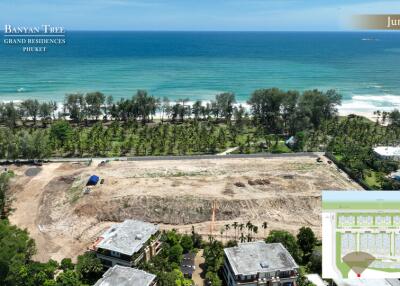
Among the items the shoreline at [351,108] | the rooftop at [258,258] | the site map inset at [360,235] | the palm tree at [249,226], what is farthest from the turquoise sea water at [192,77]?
the site map inset at [360,235]

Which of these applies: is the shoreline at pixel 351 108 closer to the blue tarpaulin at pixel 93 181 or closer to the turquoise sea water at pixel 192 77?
the turquoise sea water at pixel 192 77

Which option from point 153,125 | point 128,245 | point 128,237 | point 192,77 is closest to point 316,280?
point 128,245

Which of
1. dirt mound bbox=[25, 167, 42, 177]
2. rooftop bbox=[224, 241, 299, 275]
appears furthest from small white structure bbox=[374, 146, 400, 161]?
dirt mound bbox=[25, 167, 42, 177]

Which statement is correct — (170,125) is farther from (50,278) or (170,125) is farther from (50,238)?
(50,278)

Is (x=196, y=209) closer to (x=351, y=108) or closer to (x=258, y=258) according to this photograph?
(x=258, y=258)

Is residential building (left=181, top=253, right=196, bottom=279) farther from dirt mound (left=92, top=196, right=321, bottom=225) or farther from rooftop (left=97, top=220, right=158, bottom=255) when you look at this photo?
dirt mound (left=92, top=196, right=321, bottom=225)

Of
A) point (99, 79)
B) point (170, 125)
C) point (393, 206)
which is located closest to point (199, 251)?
point (393, 206)
